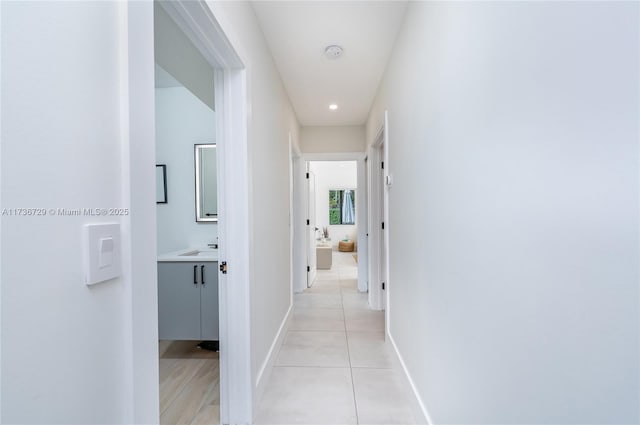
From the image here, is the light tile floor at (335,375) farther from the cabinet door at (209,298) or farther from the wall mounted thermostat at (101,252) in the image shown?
the wall mounted thermostat at (101,252)

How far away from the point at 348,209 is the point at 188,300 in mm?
6851

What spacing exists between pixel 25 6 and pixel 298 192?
3.73 m

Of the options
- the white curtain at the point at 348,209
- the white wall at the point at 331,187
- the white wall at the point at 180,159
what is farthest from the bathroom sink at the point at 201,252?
the white curtain at the point at 348,209

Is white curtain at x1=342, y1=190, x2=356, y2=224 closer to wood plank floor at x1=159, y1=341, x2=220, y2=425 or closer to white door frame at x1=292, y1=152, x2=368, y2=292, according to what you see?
white door frame at x1=292, y1=152, x2=368, y2=292

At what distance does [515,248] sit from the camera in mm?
808

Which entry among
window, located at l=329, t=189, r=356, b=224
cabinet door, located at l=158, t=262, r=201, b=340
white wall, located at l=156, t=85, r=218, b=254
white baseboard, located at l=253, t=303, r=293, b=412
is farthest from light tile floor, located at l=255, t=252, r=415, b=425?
window, located at l=329, t=189, r=356, b=224

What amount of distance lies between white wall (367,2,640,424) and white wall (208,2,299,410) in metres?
1.02

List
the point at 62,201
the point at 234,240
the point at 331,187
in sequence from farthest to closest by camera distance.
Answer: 1. the point at 331,187
2. the point at 234,240
3. the point at 62,201

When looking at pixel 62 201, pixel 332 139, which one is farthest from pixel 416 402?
pixel 332 139

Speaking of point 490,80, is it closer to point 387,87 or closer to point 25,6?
point 25,6

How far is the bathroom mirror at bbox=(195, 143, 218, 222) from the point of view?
304cm

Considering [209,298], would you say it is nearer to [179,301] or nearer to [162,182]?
[179,301]

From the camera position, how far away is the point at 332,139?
4.35m

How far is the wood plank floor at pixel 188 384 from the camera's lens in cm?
171
